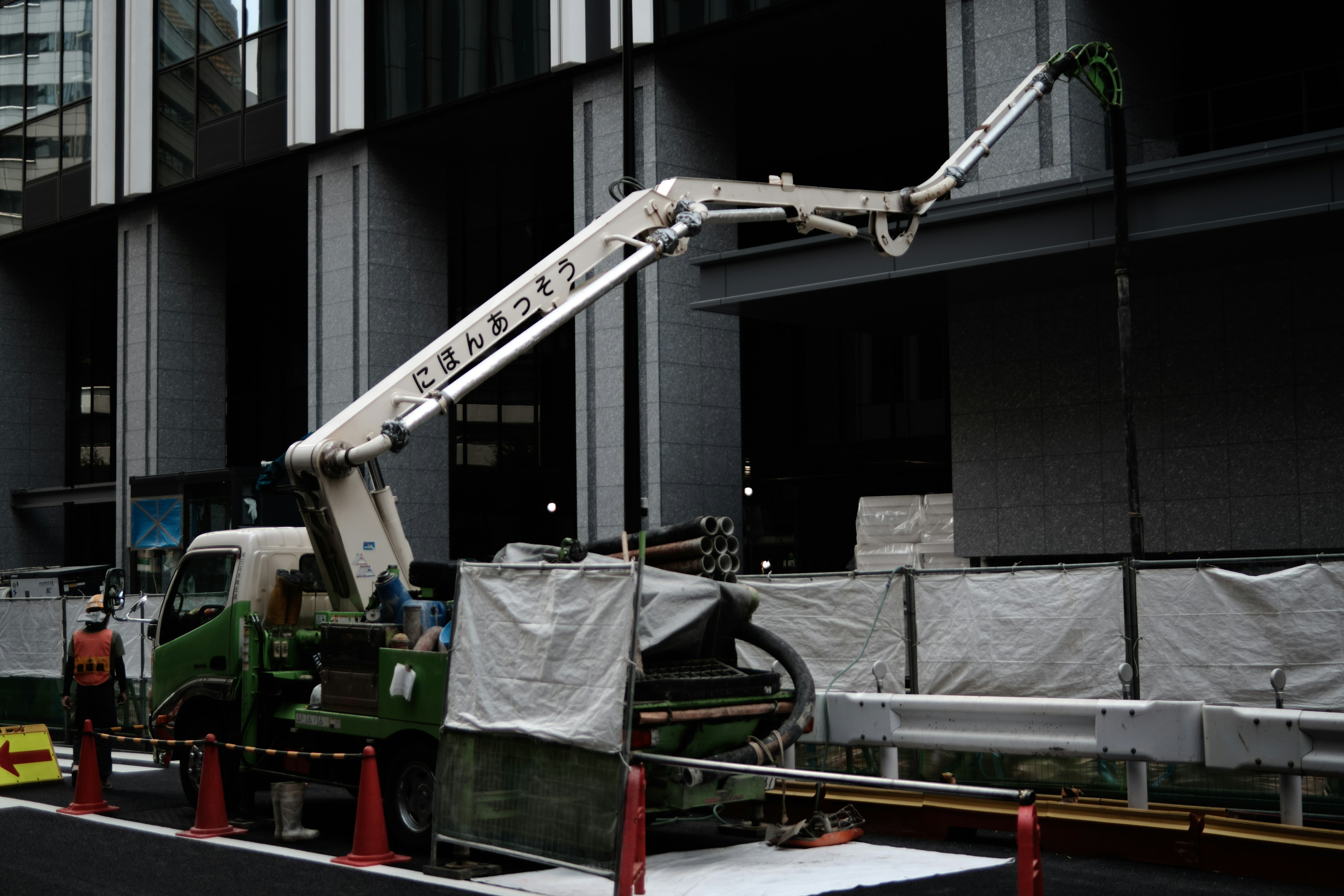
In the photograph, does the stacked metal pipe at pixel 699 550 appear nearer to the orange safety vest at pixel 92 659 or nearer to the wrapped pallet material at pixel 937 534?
the orange safety vest at pixel 92 659

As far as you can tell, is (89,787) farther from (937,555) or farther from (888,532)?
(937,555)

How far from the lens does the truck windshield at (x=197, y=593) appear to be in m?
13.7

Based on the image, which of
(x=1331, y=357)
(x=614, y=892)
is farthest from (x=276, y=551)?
(x=1331, y=357)

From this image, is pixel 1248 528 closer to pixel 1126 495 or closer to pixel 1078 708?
pixel 1126 495

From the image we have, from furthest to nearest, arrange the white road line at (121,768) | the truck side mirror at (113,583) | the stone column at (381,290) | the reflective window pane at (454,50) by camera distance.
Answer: the stone column at (381,290)
the reflective window pane at (454,50)
the white road line at (121,768)
the truck side mirror at (113,583)

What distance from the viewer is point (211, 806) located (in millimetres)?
12211

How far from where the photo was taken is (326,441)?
41.0ft

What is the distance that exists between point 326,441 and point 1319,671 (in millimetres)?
8606

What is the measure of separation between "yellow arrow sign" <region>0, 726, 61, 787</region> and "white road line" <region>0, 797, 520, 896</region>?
0.70 metres

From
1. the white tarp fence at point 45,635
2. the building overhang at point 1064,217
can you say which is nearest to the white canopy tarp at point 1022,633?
the building overhang at point 1064,217

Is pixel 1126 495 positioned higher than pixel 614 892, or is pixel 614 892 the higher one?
pixel 1126 495

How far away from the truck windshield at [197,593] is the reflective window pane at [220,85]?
841 inches

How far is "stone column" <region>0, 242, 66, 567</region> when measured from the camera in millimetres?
41781

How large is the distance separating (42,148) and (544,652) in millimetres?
35742
